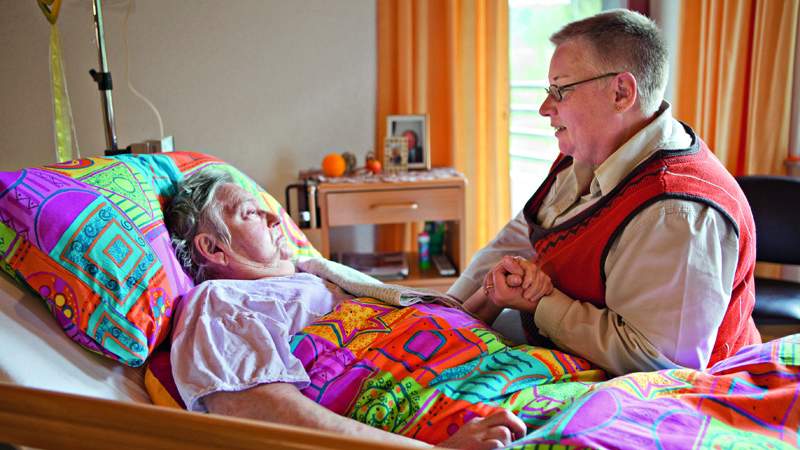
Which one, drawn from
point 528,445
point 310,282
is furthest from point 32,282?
point 528,445

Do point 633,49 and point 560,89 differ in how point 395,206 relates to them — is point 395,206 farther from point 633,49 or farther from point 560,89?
point 633,49

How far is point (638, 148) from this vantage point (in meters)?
1.44

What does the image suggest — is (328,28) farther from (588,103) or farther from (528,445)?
(528,445)

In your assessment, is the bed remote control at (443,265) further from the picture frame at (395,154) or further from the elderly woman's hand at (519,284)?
the elderly woman's hand at (519,284)

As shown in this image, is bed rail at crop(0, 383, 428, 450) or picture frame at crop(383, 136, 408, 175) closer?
bed rail at crop(0, 383, 428, 450)

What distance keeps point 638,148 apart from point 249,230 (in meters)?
0.90

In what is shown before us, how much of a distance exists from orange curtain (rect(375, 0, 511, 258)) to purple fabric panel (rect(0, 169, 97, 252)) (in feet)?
6.99

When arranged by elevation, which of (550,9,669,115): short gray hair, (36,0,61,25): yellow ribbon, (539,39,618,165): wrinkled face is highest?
(36,0,61,25): yellow ribbon

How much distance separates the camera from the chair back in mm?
2225

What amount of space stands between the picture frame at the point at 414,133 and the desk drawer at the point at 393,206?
0.26 metres

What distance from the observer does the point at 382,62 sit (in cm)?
322

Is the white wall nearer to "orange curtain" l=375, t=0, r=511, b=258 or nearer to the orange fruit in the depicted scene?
"orange curtain" l=375, t=0, r=511, b=258

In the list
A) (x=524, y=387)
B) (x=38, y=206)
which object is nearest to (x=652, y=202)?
(x=524, y=387)

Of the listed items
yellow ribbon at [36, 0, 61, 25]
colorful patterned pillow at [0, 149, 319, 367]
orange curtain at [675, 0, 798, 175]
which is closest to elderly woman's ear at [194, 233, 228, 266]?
colorful patterned pillow at [0, 149, 319, 367]
